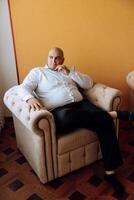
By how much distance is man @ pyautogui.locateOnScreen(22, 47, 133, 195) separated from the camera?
1.81 metres

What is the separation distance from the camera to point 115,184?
180cm

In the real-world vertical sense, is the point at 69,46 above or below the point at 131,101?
above

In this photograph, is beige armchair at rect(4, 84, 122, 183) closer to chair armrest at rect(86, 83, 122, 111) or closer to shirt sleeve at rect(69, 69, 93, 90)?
chair armrest at rect(86, 83, 122, 111)

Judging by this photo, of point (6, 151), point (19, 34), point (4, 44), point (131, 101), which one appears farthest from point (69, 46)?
point (6, 151)

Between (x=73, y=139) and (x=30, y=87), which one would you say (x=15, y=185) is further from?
(x=30, y=87)

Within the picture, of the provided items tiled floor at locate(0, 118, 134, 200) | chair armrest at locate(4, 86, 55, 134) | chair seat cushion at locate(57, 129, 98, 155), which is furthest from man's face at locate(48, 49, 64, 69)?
tiled floor at locate(0, 118, 134, 200)

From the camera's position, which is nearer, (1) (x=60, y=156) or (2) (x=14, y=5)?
(1) (x=60, y=156)

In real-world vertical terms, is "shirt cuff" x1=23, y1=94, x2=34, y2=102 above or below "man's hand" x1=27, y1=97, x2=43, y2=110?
above

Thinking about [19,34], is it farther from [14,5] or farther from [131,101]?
[131,101]

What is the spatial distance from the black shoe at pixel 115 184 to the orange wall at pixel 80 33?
118 cm

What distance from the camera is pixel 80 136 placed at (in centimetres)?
184

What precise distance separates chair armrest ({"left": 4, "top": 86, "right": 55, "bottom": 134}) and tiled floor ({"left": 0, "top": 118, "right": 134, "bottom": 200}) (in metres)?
0.50

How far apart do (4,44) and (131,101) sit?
1.48 m

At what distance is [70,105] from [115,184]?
27.9 inches
